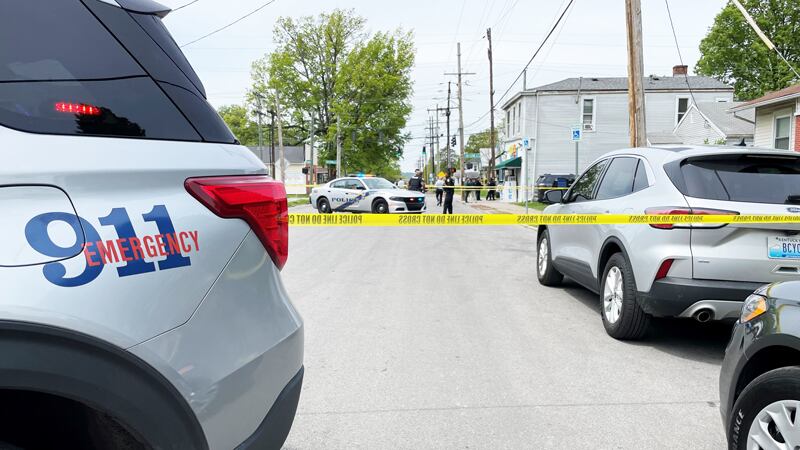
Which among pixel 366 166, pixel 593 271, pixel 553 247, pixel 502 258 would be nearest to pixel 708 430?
pixel 593 271

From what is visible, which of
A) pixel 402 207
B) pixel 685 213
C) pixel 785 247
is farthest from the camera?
pixel 402 207

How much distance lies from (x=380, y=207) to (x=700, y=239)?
1729 cm

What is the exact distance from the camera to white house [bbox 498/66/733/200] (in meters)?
36.5

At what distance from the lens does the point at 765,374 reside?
2.42m

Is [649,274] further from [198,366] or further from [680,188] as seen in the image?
[198,366]

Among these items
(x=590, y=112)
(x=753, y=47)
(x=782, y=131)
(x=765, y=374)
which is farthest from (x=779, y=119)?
(x=753, y=47)

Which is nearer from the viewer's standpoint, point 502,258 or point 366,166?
point 502,258

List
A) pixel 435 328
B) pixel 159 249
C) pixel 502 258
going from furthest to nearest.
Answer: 1. pixel 502 258
2. pixel 435 328
3. pixel 159 249

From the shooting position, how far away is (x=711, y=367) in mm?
4605

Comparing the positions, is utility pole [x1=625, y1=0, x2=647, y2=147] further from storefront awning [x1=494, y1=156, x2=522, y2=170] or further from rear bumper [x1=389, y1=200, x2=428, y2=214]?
storefront awning [x1=494, y1=156, x2=522, y2=170]

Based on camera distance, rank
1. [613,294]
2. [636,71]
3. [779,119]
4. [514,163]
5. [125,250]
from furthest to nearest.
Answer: [514,163], [779,119], [636,71], [613,294], [125,250]

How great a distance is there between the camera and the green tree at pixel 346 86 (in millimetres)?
50125

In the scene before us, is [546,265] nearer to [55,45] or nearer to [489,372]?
[489,372]

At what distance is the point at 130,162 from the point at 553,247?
6235 mm
